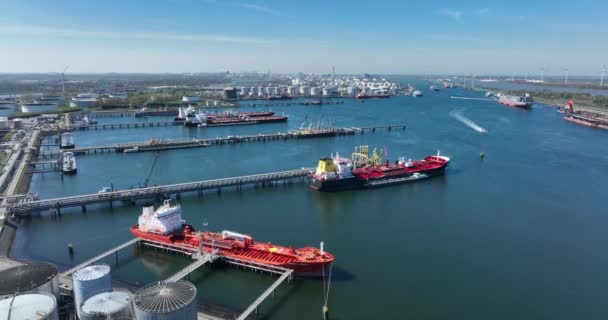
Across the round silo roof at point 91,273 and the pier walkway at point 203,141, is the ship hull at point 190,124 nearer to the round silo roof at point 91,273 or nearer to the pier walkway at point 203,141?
the pier walkway at point 203,141

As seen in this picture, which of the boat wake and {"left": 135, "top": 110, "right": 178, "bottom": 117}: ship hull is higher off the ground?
{"left": 135, "top": 110, "right": 178, "bottom": 117}: ship hull

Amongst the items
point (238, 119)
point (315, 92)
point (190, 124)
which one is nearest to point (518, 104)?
point (315, 92)

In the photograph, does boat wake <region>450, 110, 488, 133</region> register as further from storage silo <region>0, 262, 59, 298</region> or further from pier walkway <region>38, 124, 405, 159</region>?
storage silo <region>0, 262, 59, 298</region>

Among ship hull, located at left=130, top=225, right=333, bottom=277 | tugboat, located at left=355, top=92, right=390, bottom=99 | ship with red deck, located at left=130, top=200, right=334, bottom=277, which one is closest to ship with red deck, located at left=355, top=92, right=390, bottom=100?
tugboat, located at left=355, top=92, right=390, bottom=99

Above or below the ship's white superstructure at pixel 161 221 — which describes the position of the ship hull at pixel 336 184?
below

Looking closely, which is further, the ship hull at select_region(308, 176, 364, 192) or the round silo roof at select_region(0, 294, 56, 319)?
the ship hull at select_region(308, 176, 364, 192)

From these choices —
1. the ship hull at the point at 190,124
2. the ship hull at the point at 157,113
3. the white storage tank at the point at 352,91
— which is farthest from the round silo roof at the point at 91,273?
the white storage tank at the point at 352,91
